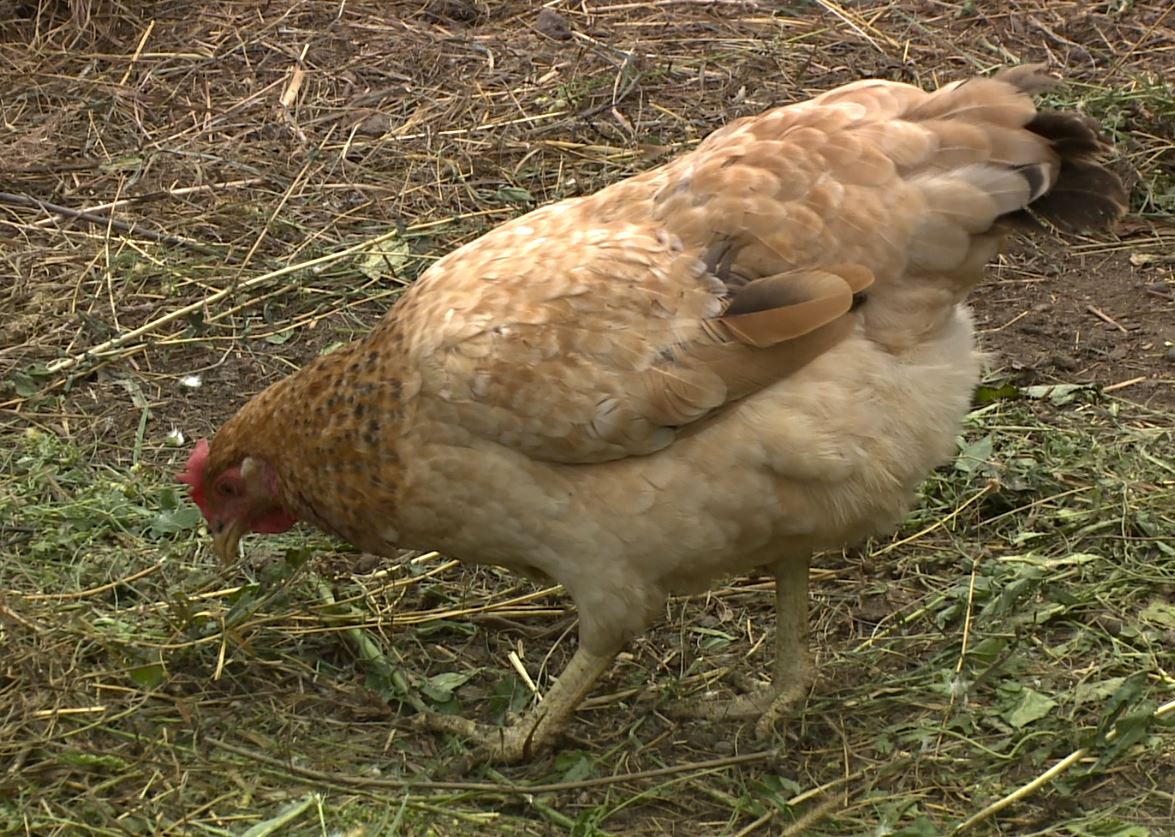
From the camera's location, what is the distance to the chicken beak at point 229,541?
151 inches

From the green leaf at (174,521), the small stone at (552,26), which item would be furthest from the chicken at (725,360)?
the small stone at (552,26)

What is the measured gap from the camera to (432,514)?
3.45 m

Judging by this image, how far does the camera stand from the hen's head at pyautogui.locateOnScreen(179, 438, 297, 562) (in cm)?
377

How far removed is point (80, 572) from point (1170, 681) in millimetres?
3014

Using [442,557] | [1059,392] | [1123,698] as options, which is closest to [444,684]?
[442,557]

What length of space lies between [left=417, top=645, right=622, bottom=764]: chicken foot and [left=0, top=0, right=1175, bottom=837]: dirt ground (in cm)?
7

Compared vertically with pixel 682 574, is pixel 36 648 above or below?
below

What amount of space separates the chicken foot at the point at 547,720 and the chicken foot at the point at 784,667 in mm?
344

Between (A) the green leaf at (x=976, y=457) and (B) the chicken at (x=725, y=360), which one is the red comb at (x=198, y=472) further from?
(A) the green leaf at (x=976, y=457)

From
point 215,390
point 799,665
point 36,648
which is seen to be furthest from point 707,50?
point 36,648

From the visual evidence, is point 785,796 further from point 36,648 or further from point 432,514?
point 36,648

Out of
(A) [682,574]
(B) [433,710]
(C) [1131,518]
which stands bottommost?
(B) [433,710]

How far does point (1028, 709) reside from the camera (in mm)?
3646

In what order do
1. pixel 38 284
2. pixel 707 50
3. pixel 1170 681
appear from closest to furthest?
pixel 1170 681 < pixel 38 284 < pixel 707 50
